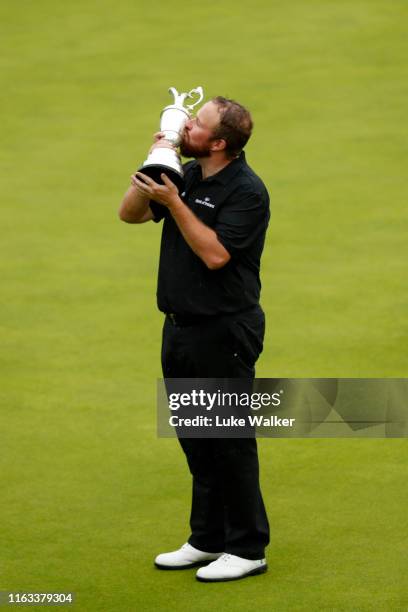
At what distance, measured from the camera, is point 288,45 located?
1385 centimetres

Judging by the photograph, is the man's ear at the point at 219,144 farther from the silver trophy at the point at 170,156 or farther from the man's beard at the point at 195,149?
the silver trophy at the point at 170,156

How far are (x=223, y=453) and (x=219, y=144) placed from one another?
1248 millimetres

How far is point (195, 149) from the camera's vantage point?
5184 mm

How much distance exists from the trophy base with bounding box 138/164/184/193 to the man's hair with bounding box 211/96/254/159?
0.23 m

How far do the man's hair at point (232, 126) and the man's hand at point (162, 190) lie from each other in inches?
12.1

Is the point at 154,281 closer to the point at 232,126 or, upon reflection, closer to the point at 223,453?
the point at 223,453

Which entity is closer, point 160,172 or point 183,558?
point 160,172

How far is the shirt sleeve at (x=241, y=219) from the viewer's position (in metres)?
5.04

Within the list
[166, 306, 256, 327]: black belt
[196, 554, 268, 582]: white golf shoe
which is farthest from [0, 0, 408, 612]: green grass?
[166, 306, 256, 327]: black belt

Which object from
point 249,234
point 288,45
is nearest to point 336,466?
point 249,234

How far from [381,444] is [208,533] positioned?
1.61 meters

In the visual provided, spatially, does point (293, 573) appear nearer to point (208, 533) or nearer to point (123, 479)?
point (208, 533)

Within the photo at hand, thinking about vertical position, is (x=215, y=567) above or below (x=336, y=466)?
below

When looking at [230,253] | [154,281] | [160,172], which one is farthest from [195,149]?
[154,281]
